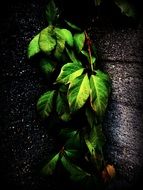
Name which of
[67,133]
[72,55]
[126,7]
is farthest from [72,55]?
[67,133]

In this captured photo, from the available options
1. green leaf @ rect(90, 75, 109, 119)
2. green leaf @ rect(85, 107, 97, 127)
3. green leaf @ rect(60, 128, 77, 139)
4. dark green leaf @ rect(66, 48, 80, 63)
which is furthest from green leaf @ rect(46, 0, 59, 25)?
green leaf @ rect(60, 128, 77, 139)

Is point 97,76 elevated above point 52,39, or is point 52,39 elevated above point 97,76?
point 52,39

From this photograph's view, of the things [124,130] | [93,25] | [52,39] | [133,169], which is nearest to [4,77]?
[52,39]

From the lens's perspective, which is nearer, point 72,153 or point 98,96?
point 98,96

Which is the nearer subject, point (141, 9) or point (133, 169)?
point (141, 9)

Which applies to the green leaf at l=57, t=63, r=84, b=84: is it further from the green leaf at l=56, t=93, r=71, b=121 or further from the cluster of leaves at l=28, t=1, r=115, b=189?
the green leaf at l=56, t=93, r=71, b=121

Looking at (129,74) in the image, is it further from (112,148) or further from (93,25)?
(112,148)

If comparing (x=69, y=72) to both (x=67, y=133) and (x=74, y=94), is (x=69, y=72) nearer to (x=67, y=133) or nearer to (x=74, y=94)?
(x=74, y=94)
